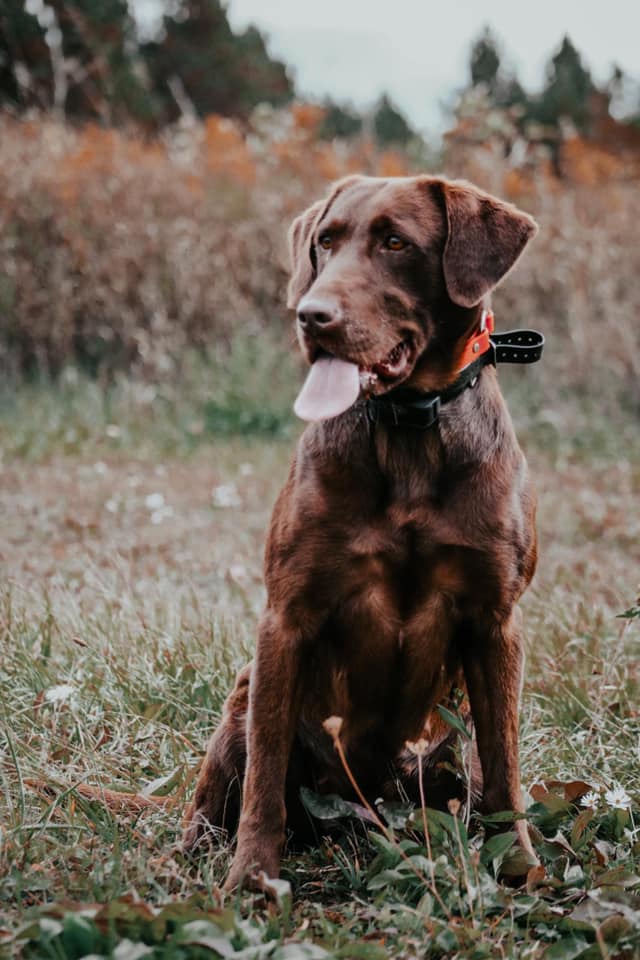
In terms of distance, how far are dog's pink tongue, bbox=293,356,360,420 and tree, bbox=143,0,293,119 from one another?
25.4 metres

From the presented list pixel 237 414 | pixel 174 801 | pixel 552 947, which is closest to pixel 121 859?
pixel 174 801

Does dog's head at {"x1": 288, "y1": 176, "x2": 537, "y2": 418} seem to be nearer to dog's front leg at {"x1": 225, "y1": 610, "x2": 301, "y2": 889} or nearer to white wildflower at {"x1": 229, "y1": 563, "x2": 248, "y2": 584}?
dog's front leg at {"x1": 225, "y1": 610, "x2": 301, "y2": 889}

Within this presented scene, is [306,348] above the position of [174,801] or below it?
above

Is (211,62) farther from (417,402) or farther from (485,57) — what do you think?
(417,402)

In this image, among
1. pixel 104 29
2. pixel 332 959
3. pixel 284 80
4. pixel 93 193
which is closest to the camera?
pixel 332 959

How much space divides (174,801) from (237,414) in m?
5.68

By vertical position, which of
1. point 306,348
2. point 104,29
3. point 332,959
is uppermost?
point 104,29

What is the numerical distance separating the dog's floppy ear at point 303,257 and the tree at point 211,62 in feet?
81.2

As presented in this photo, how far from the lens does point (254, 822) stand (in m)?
2.29

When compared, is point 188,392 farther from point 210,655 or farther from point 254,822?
point 254,822

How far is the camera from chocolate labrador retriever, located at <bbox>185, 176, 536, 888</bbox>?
90.6 inches

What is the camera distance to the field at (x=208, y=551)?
2096 mm

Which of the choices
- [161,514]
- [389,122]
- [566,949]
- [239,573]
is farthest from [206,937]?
[389,122]

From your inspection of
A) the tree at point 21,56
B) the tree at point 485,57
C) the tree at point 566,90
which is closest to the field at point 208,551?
the tree at point 21,56
